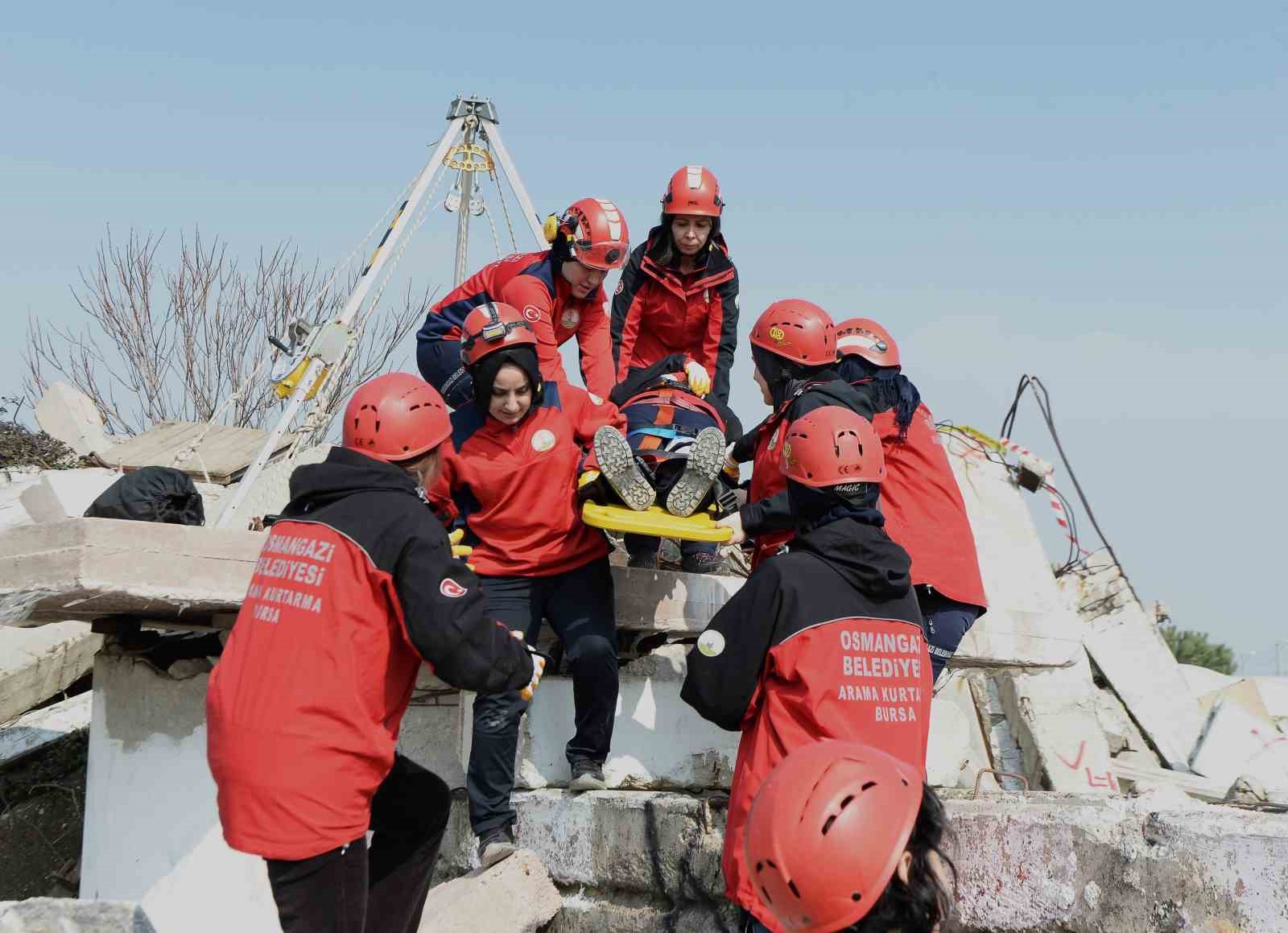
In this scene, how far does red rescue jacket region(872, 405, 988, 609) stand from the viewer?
16.1 ft

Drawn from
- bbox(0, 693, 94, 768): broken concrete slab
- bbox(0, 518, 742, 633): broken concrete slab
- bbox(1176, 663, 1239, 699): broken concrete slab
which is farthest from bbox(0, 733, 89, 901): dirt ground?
bbox(1176, 663, 1239, 699): broken concrete slab

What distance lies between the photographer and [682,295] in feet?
21.9

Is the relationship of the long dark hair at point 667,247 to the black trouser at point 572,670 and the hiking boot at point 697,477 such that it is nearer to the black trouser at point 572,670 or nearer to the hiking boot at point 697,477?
the hiking boot at point 697,477

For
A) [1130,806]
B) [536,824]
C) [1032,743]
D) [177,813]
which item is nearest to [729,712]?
[1130,806]

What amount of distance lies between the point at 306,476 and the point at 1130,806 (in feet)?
8.56

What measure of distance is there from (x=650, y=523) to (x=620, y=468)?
9.6 inches

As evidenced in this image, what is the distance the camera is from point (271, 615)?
357cm

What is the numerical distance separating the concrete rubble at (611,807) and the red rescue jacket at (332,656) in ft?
2.88

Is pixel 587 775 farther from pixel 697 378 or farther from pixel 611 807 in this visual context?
pixel 697 378

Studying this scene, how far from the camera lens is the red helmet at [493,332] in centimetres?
509

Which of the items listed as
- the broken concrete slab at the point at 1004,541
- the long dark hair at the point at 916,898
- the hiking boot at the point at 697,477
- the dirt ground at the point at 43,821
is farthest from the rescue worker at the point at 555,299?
the long dark hair at the point at 916,898

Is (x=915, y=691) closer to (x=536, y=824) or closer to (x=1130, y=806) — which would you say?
(x=1130, y=806)

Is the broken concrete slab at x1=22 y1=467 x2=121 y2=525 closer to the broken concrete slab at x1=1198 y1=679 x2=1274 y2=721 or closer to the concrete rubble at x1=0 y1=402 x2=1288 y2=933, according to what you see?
the concrete rubble at x1=0 y1=402 x2=1288 y2=933

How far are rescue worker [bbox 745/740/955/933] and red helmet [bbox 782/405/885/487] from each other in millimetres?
1436
